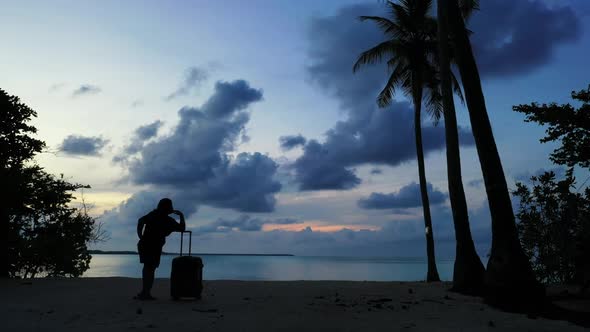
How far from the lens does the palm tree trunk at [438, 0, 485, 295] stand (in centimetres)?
1268

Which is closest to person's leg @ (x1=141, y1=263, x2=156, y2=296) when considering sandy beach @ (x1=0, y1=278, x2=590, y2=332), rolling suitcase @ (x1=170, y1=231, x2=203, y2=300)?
sandy beach @ (x1=0, y1=278, x2=590, y2=332)

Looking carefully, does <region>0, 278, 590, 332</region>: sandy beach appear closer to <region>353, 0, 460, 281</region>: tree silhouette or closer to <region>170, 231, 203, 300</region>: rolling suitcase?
<region>170, 231, 203, 300</region>: rolling suitcase

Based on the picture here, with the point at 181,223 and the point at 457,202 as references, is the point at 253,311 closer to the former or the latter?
the point at 181,223

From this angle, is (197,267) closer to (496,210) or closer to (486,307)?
(486,307)

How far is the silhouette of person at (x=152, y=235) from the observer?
9.52 metres

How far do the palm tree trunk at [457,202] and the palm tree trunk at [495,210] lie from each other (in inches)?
59.4

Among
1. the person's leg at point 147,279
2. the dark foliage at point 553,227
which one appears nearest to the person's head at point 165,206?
the person's leg at point 147,279

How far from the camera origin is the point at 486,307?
10148mm

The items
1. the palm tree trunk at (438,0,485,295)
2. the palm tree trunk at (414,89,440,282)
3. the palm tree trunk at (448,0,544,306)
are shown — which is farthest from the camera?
the palm tree trunk at (414,89,440,282)

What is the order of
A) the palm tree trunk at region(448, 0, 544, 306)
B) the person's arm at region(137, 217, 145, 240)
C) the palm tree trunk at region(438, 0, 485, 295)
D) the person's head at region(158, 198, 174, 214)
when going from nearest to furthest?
the person's arm at region(137, 217, 145, 240)
the person's head at region(158, 198, 174, 214)
the palm tree trunk at region(448, 0, 544, 306)
the palm tree trunk at region(438, 0, 485, 295)

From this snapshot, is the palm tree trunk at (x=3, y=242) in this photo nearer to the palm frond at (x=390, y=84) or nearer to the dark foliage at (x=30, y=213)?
the dark foliage at (x=30, y=213)

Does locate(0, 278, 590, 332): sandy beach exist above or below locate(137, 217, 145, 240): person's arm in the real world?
below

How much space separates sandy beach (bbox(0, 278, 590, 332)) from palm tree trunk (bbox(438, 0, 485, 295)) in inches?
32.8

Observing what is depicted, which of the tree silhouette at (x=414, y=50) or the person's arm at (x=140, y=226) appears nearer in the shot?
the person's arm at (x=140, y=226)
